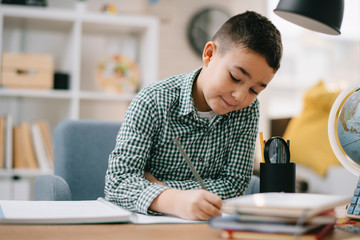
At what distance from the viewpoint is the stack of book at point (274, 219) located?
0.60 meters

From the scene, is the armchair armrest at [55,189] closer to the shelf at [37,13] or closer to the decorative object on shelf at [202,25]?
the shelf at [37,13]

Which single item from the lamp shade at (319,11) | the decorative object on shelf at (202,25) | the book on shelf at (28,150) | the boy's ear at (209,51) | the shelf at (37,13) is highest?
the decorative object on shelf at (202,25)

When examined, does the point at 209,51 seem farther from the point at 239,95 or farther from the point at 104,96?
the point at 104,96

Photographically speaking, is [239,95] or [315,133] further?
[315,133]

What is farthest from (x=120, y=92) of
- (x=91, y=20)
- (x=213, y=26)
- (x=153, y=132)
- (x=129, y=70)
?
(x=153, y=132)

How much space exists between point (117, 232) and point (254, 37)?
0.55m

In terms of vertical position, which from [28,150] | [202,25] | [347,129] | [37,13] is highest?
[202,25]

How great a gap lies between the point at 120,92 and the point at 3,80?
0.68m

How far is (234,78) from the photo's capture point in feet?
3.30

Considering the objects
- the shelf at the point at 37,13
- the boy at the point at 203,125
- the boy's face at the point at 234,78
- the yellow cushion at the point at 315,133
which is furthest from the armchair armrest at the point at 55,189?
the yellow cushion at the point at 315,133

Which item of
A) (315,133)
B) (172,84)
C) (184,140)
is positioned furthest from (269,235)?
(315,133)

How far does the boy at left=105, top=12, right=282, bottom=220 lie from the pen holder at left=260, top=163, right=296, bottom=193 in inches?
5.9

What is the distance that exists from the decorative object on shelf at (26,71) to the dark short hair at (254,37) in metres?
1.70

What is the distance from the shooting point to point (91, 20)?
8.70 ft
